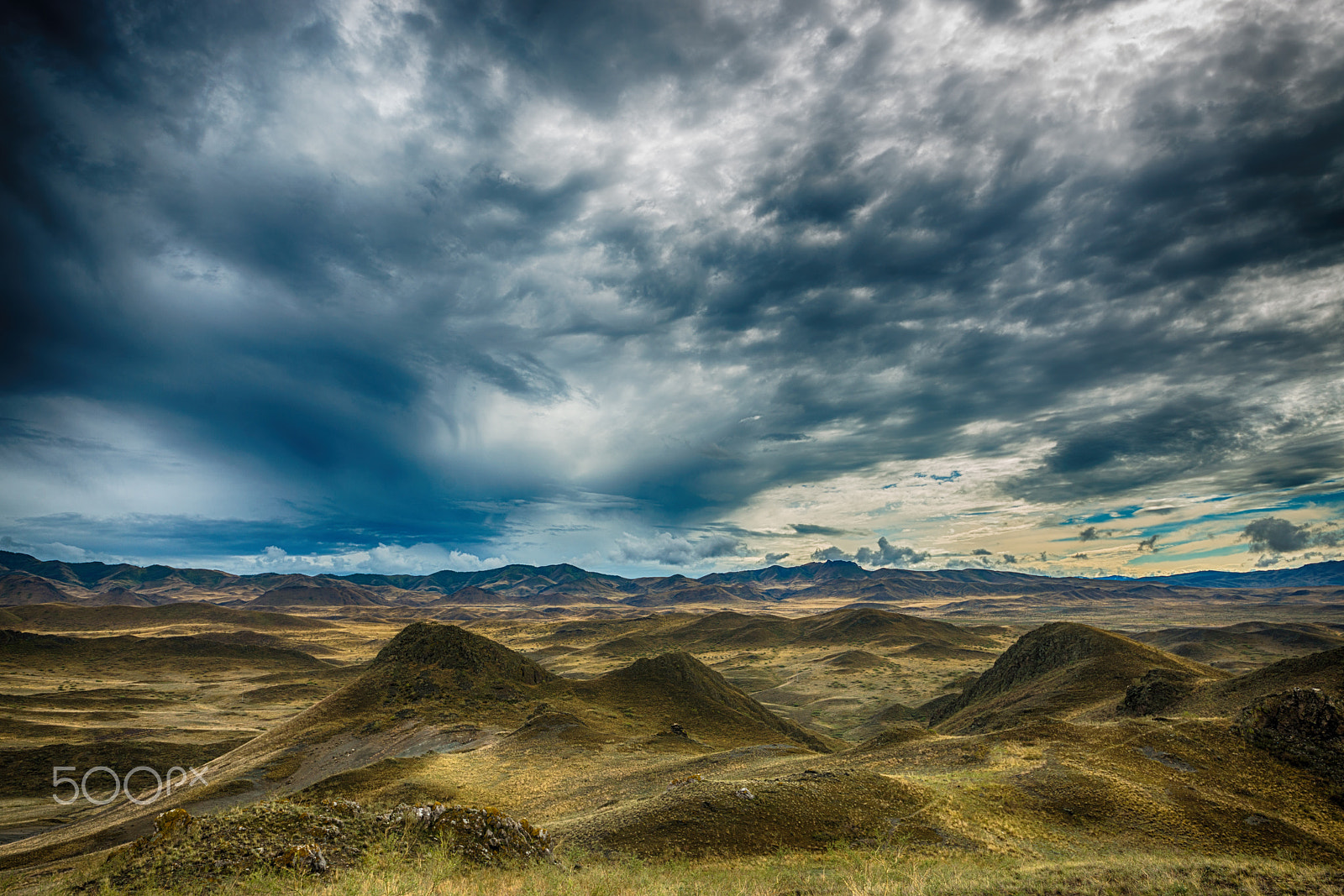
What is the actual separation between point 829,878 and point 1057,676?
4651 centimetres

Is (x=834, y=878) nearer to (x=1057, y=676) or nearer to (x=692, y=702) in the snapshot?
(x=692, y=702)

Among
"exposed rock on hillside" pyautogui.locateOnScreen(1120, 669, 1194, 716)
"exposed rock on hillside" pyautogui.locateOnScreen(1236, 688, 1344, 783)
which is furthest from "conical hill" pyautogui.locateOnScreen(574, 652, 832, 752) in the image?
"exposed rock on hillside" pyautogui.locateOnScreen(1236, 688, 1344, 783)

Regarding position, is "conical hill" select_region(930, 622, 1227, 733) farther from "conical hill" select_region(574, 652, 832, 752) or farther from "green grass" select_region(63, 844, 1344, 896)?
"green grass" select_region(63, 844, 1344, 896)

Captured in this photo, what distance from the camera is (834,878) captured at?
12969 mm

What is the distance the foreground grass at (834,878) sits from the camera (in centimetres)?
1092

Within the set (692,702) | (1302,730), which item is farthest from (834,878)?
(692,702)

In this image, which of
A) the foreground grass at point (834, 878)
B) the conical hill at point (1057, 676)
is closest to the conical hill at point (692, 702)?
the conical hill at point (1057, 676)

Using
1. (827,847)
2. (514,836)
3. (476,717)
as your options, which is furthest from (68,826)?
(827,847)

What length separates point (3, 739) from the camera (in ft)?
161

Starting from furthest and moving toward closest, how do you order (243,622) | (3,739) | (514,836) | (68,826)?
(243,622), (3,739), (68,826), (514,836)

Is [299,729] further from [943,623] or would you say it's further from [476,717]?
[943,623]

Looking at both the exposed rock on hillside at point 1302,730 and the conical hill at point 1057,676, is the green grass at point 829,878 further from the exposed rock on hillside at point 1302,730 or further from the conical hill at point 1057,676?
the conical hill at point 1057,676

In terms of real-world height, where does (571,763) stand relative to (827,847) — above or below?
below

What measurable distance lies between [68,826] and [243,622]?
589ft
